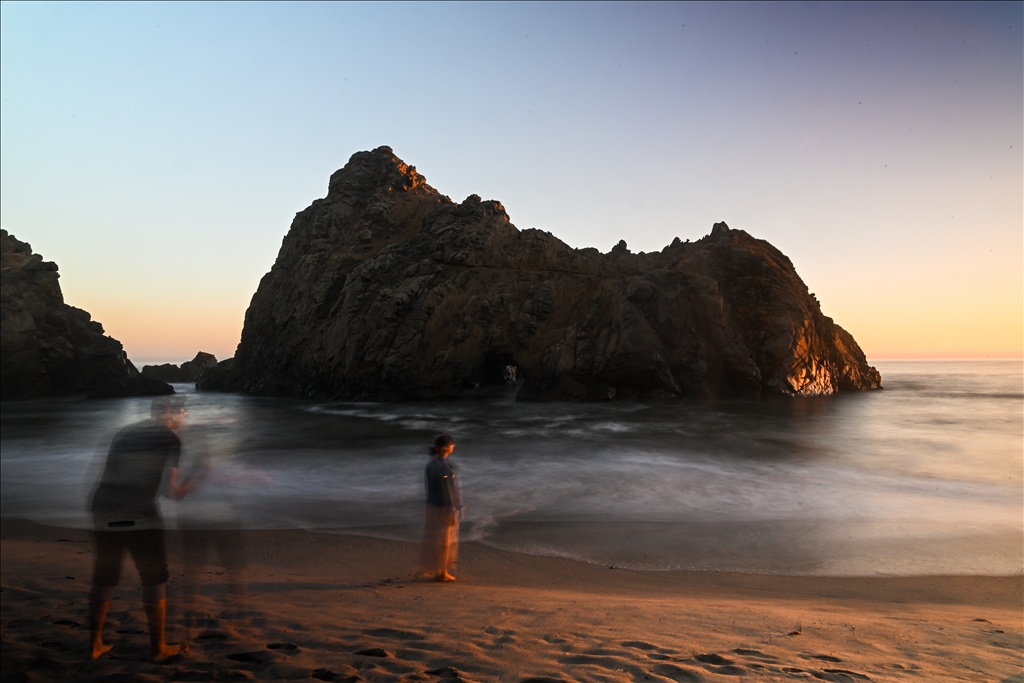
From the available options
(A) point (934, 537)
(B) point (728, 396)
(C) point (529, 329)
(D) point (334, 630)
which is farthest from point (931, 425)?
(D) point (334, 630)

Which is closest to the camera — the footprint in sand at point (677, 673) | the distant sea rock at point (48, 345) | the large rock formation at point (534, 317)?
the footprint in sand at point (677, 673)

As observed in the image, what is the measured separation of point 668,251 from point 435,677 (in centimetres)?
4534

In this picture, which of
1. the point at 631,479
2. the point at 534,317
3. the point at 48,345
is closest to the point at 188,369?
the point at 48,345

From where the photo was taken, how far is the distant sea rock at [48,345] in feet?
141

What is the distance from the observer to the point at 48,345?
145 ft

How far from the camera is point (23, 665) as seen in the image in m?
4.36

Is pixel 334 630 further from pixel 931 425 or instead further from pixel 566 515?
pixel 931 425

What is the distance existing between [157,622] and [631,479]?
1268 cm

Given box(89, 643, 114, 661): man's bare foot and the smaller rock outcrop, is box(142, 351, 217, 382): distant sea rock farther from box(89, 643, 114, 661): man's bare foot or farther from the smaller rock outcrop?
box(89, 643, 114, 661): man's bare foot

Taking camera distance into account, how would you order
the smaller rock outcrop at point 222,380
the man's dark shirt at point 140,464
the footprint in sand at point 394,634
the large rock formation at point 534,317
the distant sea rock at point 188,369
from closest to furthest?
the man's dark shirt at point 140,464 → the footprint in sand at point 394,634 → the large rock formation at point 534,317 → the smaller rock outcrop at point 222,380 → the distant sea rock at point 188,369

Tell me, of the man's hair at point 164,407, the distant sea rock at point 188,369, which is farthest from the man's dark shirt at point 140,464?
the distant sea rock at point 188,369

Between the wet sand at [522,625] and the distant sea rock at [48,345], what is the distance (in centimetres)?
4462

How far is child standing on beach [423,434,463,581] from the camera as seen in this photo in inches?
294

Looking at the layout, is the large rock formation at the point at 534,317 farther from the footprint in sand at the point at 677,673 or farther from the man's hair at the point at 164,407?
the footprint in sand at the point at 677,673
